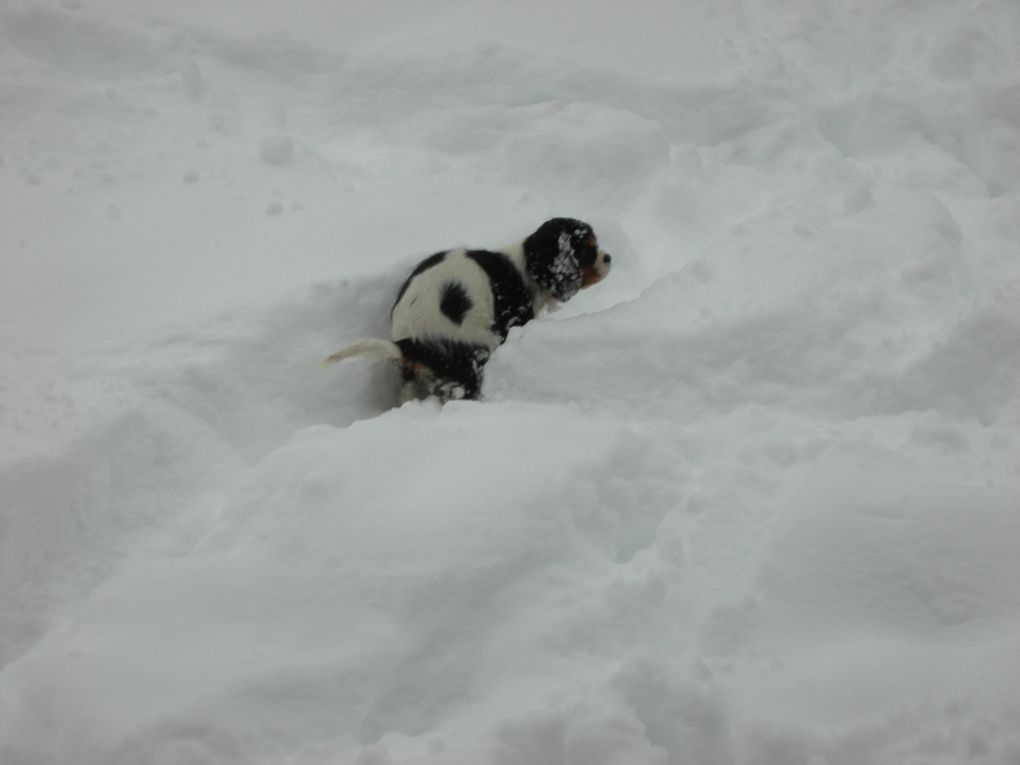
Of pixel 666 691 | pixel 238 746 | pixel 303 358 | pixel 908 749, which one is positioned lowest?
pixel 908 749

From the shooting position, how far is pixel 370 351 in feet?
9.29

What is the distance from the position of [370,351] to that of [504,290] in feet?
2.28

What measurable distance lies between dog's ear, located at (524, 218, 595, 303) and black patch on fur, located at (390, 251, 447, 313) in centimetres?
37

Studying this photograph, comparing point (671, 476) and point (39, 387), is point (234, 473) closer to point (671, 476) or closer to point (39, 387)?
point (39, 387)

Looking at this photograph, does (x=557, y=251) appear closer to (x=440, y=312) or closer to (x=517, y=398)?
(x=440, y=312)

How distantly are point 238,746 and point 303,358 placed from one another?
1.43 metres

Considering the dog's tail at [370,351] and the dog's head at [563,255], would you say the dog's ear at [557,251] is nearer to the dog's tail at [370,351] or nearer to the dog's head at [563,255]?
the dog's head at [563,255]

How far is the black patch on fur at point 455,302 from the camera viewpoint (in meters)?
3.09

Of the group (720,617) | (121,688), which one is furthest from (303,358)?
(720,617)

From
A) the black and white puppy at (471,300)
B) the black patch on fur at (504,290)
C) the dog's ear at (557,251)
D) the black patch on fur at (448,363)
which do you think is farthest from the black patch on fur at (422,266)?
the dog's ear at (557,251)

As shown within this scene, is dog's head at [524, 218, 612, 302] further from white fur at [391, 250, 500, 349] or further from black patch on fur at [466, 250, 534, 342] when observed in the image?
white fur at [391, 250, 500, 349]

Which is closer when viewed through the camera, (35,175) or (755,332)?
(755,332)

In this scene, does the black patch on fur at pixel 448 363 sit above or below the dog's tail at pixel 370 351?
below

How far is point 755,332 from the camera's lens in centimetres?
278
